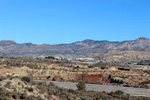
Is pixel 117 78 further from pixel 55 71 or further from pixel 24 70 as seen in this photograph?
pixel 24 70

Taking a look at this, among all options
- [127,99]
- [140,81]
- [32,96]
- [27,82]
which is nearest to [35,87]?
[27,82]

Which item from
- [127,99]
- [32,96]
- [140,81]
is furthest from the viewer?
[140,81]

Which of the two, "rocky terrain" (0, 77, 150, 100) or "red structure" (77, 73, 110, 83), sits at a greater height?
"rocky terrain" (0, 77, 150, 100)

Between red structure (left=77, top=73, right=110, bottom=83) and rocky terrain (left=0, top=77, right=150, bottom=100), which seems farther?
red structure (left=77, top=73, right=110, bottom=83)

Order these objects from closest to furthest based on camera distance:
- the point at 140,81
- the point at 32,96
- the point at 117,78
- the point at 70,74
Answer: the point at 32,96, the point at 140,81, the point at 117,78, the point at 70,74

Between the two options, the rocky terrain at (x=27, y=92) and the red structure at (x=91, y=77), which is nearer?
the rocky terrain at (x=27, y=92)

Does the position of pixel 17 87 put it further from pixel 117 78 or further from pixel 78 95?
pixel 117 78

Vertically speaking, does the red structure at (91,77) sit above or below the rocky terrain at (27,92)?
below

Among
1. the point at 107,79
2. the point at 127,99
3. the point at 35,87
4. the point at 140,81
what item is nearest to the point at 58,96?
the point at 35,87

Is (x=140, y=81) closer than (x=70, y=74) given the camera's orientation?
Yes

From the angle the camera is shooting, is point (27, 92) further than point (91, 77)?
No

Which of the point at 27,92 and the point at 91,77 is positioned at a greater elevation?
the point at 27,92

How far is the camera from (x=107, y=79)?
76875 millimetres

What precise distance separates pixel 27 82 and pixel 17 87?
8.37ft
